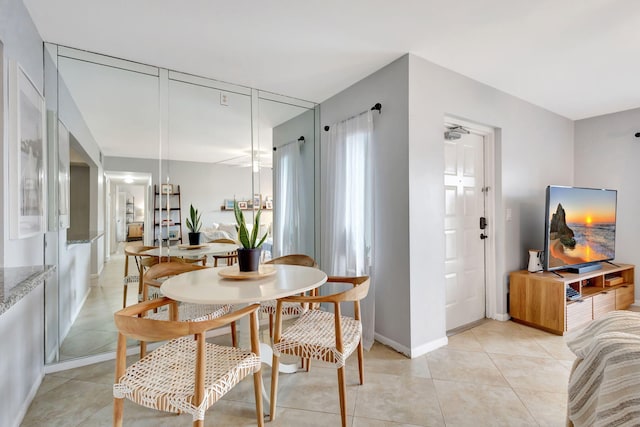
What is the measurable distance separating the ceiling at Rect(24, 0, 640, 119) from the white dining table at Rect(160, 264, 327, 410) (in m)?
1.67

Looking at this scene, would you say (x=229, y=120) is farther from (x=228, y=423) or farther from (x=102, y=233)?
(x=228, y=423)

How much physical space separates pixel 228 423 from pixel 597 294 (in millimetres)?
3837

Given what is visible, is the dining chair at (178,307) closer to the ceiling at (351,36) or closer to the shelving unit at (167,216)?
the shelving unit at (167,216)

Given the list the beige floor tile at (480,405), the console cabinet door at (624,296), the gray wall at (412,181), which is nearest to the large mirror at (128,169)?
the gray wall at (412,181)

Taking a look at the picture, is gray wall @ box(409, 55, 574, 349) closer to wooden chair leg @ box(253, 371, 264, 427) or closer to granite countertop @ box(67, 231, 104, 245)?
wooden chair leg @ box(253, 371, 264, 427)

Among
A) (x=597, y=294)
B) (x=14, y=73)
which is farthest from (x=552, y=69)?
(x=14, y=73)

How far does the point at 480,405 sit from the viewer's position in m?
1.80

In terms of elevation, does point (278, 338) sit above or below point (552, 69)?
below

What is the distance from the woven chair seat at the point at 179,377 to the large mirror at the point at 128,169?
137 cm

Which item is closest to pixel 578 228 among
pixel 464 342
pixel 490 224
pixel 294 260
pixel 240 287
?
pixel 490 224

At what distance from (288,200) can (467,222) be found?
6.30 feet

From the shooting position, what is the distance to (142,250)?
2537 mm

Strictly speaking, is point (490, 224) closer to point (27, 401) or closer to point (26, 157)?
point (26, 157)

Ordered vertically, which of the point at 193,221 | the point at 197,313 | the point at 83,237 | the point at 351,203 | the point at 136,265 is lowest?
the point at 197,313
